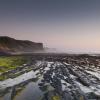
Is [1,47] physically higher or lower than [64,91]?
higher

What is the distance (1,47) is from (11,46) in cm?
3223

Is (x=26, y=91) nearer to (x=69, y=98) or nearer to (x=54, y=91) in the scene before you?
(x=54, y=91)

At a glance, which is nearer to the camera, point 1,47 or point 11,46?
point 1,47

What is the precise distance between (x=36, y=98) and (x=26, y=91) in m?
3.67

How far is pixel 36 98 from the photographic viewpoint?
20.2 meters

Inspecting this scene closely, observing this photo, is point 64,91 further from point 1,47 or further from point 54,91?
point 1,47

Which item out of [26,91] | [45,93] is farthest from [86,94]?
[26,91]

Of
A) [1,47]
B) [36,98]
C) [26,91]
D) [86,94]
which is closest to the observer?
[36,98]

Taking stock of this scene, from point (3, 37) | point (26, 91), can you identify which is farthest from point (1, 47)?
point (26, 91)

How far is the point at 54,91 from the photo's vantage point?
2323cm

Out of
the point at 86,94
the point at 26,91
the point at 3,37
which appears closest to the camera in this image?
the point at 86,94

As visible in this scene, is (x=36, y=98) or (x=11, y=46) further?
(x=11, y=46)

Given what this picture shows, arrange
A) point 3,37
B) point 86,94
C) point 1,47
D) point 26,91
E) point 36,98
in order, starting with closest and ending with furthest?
1. point 36,98
2. point 86,94
3. point 26,91
4. point 1,47
5. point 3,37

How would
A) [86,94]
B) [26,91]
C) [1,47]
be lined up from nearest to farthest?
[86,94]
[26,91]
[1,47]
